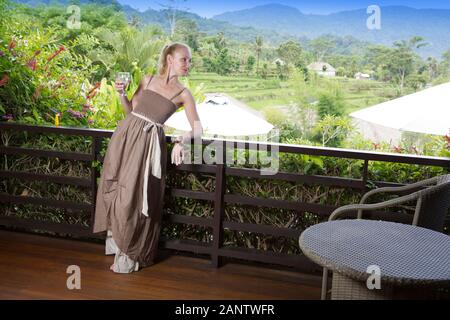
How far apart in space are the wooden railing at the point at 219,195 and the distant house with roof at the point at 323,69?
12.0m

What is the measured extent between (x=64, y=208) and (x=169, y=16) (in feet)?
39.9

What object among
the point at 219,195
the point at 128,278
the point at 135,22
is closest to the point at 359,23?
the point at 135,22

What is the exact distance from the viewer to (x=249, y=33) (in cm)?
1582

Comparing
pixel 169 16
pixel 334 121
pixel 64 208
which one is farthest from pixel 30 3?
pixel 64 208

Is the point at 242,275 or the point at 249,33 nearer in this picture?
the point at 242,275

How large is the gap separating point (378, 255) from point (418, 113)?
271cm

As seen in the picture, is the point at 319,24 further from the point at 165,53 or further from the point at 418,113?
the point at 165,53

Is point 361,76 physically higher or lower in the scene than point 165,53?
lower

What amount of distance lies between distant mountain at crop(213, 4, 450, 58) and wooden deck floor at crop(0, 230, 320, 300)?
1294 cm

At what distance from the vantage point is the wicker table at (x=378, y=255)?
1933 millimetres

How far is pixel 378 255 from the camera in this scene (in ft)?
6.84
